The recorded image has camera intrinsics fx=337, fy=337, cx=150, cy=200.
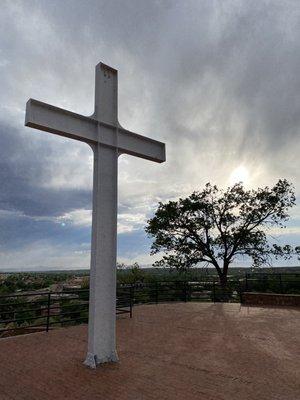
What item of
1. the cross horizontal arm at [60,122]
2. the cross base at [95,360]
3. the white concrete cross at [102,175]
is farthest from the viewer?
the white concrete cross at [102,175]

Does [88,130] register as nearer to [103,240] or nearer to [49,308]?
[103,240]

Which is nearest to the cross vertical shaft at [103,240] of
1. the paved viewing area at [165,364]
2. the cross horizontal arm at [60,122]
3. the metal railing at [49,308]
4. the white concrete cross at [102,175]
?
the white concrete cross at [102,175]

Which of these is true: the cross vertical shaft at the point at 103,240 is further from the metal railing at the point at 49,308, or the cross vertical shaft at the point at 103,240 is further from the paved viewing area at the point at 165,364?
the metal railing at the point at 49,308

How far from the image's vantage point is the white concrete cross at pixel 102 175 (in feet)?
18.8

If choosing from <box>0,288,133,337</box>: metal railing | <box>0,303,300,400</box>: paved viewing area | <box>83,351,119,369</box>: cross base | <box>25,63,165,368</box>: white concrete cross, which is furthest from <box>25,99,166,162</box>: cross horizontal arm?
<box>0,303,300,400</box>: paved viewing area

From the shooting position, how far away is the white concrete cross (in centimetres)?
573

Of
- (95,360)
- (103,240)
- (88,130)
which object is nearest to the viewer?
(95,360)

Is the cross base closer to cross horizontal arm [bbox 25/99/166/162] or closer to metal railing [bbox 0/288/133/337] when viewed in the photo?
metal railing [bbox 0/288/133/337]

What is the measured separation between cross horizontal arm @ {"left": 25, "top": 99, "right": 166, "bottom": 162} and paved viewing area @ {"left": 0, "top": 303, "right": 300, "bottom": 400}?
154 inches

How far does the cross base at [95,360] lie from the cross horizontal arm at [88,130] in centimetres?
375

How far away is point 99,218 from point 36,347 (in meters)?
3.20

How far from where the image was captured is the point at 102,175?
6270 mm

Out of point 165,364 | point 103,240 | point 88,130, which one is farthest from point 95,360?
point 88,130

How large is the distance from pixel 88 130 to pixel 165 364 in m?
4.37
